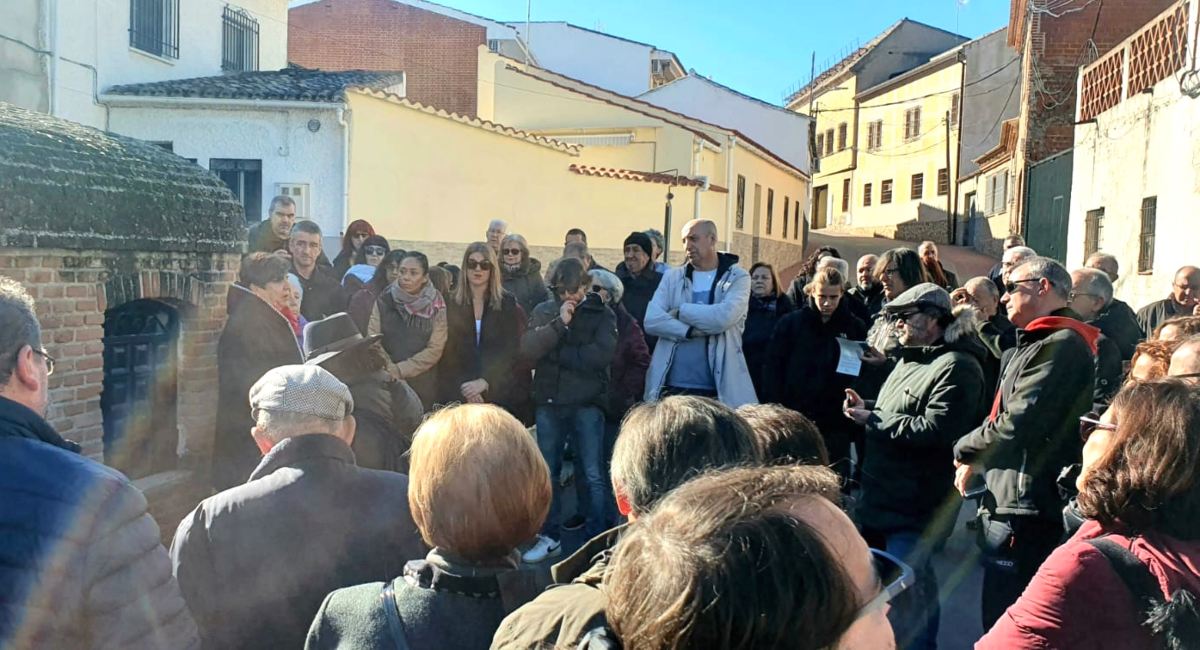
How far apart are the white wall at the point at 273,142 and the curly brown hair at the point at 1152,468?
44.0 feet

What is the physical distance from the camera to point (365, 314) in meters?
5.77

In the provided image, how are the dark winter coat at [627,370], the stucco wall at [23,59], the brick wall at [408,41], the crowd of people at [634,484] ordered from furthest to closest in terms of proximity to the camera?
the brick wall at [408,41]
the stucco wall at [23,59]
the dark winter coat at [627,370]
the crowd of people at [634,484]

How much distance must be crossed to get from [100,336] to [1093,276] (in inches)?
212

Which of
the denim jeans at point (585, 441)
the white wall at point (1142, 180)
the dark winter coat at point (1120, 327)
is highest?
the white wall at point (1142, 180)

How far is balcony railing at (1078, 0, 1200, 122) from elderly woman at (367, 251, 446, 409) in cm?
816

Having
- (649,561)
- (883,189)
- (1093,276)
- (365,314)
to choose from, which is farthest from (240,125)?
(883,189)

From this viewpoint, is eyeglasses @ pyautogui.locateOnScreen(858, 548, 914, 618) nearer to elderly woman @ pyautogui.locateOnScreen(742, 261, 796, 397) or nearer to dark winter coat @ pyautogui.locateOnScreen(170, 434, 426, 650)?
dark winter coat @ pyautogui.locateOnScreen(170, 434, 426, 650)

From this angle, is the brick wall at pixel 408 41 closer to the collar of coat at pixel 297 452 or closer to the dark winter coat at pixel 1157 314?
the dark winter coat at pixel 1157 314

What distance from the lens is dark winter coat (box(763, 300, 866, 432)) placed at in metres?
5.41

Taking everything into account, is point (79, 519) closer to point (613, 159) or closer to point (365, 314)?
point (365, 314)

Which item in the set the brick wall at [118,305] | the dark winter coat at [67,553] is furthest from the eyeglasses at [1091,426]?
the brick wall at [118,305]

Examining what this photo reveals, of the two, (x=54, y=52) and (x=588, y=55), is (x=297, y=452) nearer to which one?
(x=54, y=52)

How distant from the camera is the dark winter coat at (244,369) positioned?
433cm

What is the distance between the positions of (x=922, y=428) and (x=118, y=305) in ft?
12.0
